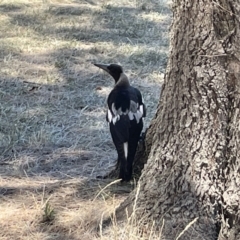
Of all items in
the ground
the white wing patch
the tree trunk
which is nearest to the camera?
the tree trunk

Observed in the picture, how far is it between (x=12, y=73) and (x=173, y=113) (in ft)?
17.0

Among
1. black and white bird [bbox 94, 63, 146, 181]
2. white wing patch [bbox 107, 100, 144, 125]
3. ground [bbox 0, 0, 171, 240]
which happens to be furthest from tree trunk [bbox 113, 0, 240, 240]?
white wing patch [bbox 107, 100, 144, 125]

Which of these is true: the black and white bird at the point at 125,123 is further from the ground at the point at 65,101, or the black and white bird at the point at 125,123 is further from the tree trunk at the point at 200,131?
the tree trunk at the point at 200,131

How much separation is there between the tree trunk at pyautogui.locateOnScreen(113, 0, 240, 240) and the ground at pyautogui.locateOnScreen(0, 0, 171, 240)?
281 mm

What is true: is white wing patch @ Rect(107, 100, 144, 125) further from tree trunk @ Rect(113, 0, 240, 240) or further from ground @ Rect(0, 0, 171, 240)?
tree trunk @ Rect(113, 0, 240, 240)

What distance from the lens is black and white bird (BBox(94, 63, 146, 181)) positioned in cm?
496

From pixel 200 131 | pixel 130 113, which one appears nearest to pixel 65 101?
pixel 130 113

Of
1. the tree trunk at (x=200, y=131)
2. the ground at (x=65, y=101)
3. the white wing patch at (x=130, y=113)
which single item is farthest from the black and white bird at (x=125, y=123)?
the tree trunk at (x=200, y=131)

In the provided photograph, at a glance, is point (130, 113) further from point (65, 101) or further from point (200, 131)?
point (65, 101)

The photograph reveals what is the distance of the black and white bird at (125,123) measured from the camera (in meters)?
4.96

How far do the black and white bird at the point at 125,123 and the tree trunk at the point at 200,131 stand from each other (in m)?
0.87

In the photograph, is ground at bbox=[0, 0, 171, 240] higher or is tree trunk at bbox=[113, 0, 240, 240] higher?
tree trunk at bbox=[113, 0, 240, 240]

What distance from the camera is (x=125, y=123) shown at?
516cm

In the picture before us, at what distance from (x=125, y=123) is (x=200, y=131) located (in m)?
1.41
